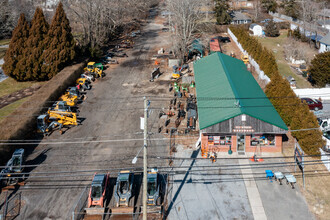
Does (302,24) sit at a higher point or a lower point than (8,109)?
higher

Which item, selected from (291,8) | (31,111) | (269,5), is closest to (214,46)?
(31,111)

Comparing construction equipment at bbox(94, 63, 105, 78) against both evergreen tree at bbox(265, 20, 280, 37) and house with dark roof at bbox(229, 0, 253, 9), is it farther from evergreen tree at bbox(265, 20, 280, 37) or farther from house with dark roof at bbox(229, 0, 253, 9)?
house with dark roof at bbox(229, 0, 253, 9)

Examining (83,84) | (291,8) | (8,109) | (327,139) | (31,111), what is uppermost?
(291,8)

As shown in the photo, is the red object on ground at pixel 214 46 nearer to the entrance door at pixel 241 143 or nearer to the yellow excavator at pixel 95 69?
the yellow excavator at pixel 95 69

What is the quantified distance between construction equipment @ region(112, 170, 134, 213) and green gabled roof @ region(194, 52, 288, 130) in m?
8.60

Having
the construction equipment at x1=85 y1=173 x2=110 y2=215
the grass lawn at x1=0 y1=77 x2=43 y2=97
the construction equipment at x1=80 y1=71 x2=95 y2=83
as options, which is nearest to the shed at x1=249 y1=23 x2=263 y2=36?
the construction equipment at x1=80 y1=71 x2=95 y2=83

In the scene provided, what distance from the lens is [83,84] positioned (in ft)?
138

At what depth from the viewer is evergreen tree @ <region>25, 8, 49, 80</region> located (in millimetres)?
43531

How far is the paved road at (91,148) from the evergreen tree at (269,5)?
67.4 meters

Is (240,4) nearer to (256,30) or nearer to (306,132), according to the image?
(256,30)

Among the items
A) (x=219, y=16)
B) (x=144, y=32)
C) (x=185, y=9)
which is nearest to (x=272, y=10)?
(x=219, y=16)

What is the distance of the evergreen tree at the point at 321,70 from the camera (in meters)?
38.6

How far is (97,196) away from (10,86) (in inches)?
1189

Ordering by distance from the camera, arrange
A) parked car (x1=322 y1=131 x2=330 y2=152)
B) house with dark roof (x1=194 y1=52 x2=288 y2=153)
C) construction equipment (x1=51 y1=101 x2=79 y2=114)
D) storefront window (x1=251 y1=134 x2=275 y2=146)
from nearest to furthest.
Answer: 1. parked car (x1=322 y1=131 x2=330 y2=152)
2. house with dark roof (x1=194 y1=52 x2=288 y2=153)
3. storefront window (x1=251 y1=134 x2=275 y2=146)
4. construction equipment (x1=51 y1=101 x2=79 y2=114)
